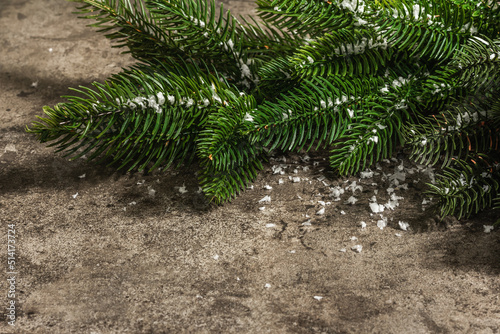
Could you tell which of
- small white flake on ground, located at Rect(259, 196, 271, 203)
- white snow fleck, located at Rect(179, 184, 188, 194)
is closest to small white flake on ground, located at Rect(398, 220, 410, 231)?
small white flake on ground, located at Rect(259, 196, 271, 203)

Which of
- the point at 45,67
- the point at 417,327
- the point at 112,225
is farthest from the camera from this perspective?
the point at 45,67

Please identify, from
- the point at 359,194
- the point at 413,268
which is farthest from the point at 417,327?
the point at 359,194

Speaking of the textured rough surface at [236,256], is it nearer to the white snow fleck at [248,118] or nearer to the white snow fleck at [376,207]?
the white snow fleck at [376,207]

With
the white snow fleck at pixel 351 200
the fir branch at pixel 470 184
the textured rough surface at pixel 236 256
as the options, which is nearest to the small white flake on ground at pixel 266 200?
the textured rough surface at pixel 236 256

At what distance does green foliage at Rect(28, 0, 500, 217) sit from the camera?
2.05ft

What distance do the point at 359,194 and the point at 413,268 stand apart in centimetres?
15

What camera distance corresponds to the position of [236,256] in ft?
2.22

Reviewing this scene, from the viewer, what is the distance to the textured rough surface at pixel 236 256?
1.94ft

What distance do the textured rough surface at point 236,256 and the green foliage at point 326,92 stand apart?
72 mm

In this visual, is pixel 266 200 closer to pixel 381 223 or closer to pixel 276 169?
pixel 276 169

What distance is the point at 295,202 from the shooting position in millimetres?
752

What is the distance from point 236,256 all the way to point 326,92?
266 millimetres

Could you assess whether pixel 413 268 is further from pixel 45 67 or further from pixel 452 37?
pixel 45 67

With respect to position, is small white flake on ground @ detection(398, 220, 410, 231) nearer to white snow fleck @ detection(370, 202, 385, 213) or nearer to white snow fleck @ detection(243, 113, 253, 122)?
white snow fleck @ detection(370, 202, 385, 213)
